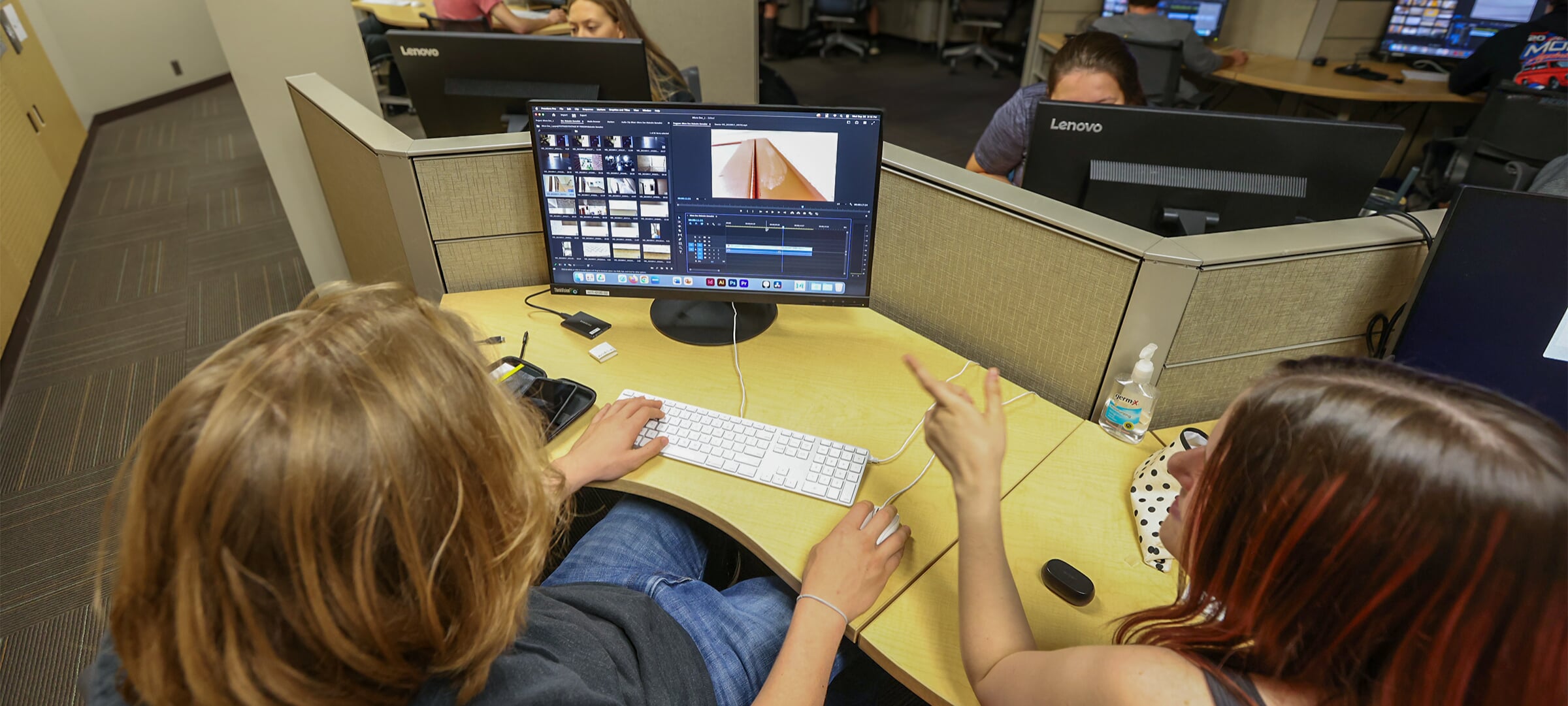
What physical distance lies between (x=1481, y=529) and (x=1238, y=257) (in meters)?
0.55

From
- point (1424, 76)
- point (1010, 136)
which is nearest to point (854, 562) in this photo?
point (1010, 136)

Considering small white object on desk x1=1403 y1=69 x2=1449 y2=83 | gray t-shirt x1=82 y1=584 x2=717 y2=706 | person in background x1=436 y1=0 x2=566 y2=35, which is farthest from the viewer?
small white object on desk x1=1403 y1=69 x2=1449 y2=83

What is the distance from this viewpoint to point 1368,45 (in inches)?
149

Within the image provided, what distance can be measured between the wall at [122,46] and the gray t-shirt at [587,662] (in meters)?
5.25

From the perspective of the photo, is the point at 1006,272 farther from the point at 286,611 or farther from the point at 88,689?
the point at 88,689

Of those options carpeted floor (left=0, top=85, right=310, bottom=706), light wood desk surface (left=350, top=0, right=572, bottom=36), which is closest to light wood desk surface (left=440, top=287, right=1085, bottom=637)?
carpeted floor (left=0, top=85, right=310, bottom=706)

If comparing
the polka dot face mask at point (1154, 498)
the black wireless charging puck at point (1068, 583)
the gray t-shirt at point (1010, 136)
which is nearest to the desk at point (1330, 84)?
the gray t-shirt at point (1010, 136)

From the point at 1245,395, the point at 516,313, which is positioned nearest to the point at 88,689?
the point at 516,313

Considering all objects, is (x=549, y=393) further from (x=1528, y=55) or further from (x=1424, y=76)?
(x=1424, y=76)

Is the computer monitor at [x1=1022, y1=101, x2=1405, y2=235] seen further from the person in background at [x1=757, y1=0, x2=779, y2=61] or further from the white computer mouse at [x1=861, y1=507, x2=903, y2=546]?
the person in background at [x1=757, y1=0, x2=779, y2=61]

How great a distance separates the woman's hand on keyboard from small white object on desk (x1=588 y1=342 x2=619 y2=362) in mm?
161

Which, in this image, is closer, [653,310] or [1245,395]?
[1245,395]

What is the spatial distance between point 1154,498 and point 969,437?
34 cm

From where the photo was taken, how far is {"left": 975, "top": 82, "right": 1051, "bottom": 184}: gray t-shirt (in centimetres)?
206
